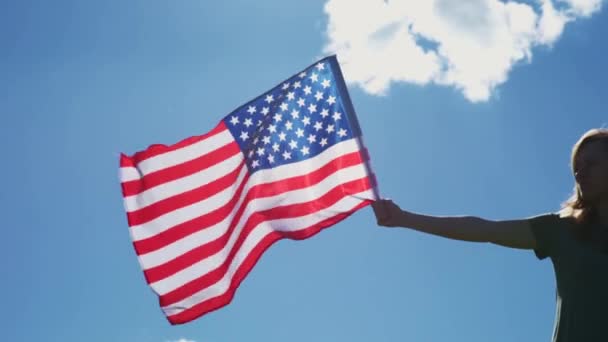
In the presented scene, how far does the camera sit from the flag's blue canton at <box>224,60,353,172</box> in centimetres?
804

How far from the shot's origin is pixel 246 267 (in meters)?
7.70

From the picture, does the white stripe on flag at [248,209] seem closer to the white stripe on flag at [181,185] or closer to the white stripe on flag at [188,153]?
the white stripe on flag at [181,185]

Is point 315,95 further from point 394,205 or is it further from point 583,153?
point 583,153

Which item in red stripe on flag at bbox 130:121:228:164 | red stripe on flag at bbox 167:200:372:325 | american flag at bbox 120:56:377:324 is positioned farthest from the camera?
red stripe on flag at bbox 130:121:228:164

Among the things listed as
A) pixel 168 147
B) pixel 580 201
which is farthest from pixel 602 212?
pixel 168 147

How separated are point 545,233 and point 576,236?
0.64ft

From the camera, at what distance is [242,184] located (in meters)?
8.09

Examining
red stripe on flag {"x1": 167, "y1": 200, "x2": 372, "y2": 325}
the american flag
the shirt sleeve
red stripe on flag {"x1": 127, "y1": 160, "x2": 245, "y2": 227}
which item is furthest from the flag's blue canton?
the shirt sleeve

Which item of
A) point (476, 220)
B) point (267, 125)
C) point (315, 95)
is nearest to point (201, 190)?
point (267, 125)

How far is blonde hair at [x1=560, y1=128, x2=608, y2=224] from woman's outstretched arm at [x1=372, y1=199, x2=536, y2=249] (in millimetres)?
310

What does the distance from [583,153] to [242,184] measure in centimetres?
403

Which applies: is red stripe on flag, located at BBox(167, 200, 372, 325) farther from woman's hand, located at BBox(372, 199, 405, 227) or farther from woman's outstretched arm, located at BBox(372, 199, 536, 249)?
woman's outstretched arm, located at BBox(372, 199, 536, 249)

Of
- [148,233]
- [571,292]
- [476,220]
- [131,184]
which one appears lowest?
[571,292]

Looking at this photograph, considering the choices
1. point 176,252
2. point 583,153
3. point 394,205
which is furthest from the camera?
point 176,252
